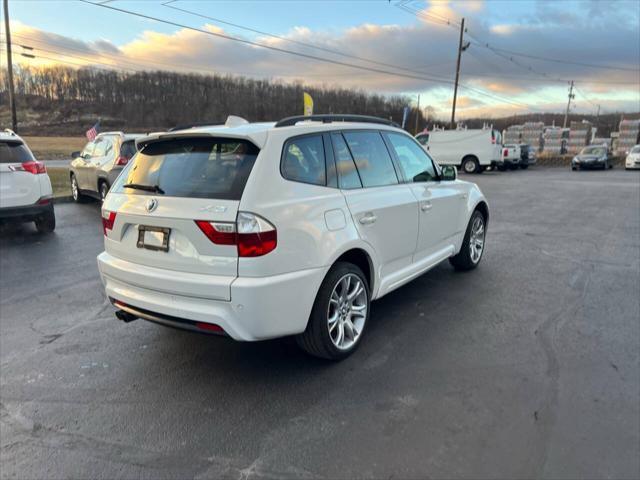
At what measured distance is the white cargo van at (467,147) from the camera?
77.4ft

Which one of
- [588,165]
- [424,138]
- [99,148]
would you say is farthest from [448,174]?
[588,165]

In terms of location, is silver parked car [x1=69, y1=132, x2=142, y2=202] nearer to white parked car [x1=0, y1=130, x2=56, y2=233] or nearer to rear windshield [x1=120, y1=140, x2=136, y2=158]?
rear windshield [x1=120, y1=140, x2=136, y2=158]

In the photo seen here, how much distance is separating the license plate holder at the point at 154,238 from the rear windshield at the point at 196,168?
0.26 metres

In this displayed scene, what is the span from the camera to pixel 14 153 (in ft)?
23.2

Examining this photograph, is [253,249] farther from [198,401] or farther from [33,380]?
[33,380]

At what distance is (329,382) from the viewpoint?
312 centimetres

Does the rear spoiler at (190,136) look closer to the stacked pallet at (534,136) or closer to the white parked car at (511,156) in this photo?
→ the white parked car at (511,156)

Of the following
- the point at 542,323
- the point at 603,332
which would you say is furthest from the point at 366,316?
the point at 603,332

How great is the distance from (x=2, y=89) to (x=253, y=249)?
67.4m

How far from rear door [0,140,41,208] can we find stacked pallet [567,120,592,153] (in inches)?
1868

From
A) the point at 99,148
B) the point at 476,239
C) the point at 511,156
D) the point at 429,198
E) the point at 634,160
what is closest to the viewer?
the point at 429,198

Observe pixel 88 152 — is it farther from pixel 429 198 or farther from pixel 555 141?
pixel 555 141

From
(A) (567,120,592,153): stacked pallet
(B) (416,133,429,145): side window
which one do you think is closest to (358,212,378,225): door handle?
(B) (416,133,429,145): side window

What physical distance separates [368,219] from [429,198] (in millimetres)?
1207
